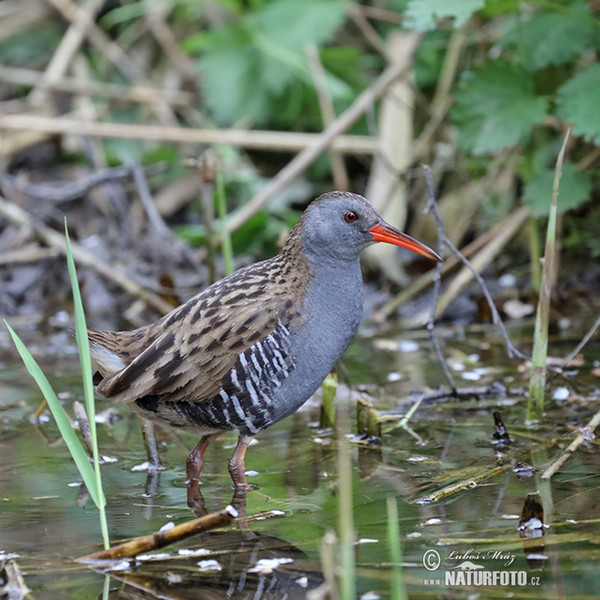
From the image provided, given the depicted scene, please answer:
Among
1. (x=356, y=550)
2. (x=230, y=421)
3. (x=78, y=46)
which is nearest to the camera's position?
(x=356, y=550)

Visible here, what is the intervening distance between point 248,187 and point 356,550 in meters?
4.27

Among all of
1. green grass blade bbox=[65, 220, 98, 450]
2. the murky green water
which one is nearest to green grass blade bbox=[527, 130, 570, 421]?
the murky green water

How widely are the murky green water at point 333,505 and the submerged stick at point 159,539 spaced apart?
0.15 ft

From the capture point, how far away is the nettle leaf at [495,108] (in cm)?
→ 462

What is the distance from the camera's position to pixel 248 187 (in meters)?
6.55

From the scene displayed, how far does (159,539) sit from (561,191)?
3015 millimetres

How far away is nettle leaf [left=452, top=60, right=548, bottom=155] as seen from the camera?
4.62 meters

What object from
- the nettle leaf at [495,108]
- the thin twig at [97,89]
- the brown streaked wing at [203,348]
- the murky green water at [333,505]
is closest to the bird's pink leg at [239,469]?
the murky green water at [333,505]

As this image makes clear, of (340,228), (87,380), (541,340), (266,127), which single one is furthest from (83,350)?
(266,127)

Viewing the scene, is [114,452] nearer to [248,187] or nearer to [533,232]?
[533,232]

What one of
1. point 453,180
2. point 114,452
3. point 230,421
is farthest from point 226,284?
point 453,180

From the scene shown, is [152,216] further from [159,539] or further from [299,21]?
[159,539]

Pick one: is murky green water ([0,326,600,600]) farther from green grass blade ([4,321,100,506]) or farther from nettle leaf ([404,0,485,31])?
nettle leaf ([404,0,485,31])

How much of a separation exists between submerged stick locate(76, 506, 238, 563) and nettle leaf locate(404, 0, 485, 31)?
2.43m
